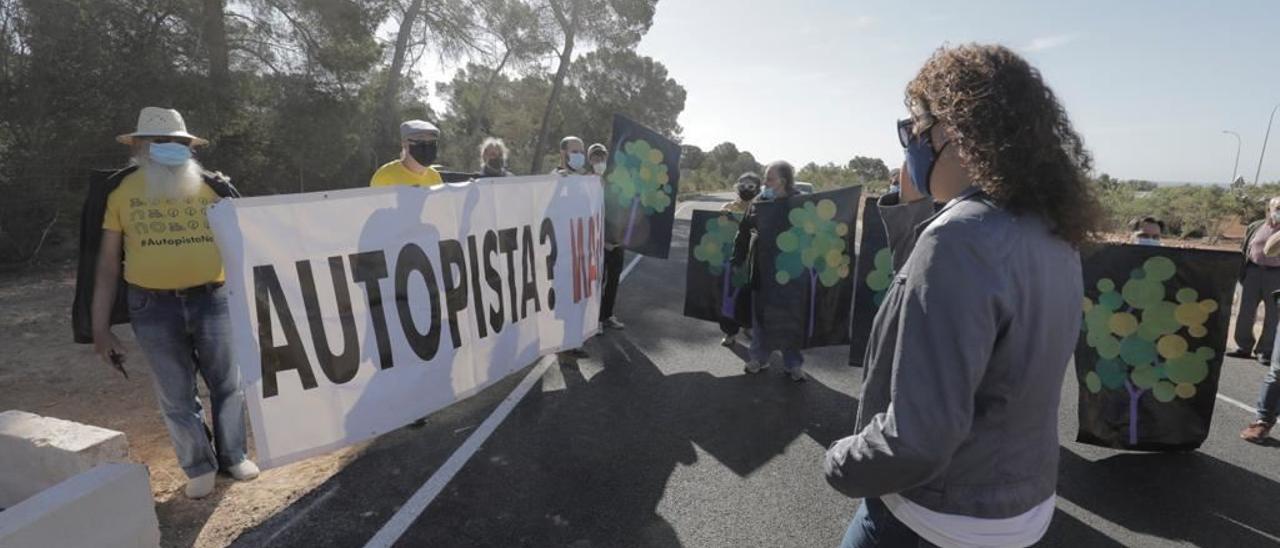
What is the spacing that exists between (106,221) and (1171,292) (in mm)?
5697

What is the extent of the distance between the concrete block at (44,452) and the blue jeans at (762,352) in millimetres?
4193

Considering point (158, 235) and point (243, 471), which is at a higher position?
point (158, 235)

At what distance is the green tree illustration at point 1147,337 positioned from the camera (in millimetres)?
3797

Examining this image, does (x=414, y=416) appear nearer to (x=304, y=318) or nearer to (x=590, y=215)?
(x=304, y=318)

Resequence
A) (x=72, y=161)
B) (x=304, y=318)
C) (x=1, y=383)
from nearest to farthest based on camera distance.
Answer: (x=304, y=318), (x=1, y=383), (x=72, y=161)

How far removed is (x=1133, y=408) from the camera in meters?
3.89

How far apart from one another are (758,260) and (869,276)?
0.87 m

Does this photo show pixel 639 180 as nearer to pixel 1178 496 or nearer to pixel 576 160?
pixel 576 160

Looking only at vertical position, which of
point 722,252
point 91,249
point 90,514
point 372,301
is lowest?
point 90,514

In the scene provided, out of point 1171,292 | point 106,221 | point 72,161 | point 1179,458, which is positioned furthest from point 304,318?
point 72,161

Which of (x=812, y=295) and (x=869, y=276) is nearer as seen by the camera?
(x=869, y=276)

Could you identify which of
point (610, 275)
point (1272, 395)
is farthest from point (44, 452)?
point (1272, 395)

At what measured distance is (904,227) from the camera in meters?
3.64

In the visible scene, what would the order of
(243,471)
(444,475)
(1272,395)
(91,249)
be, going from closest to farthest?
(91,249) → (243,471) → (444,475) → (1272,395)
